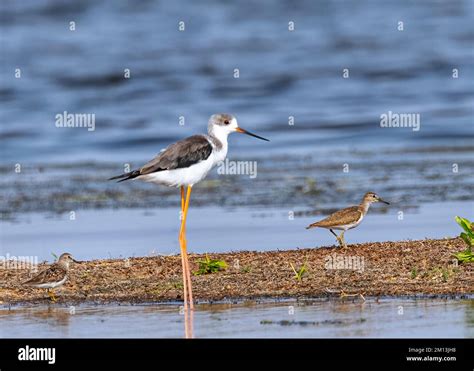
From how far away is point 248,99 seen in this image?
101 ft

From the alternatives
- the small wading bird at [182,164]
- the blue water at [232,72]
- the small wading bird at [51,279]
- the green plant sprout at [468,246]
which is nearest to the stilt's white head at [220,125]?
the small wading bird at [182,164]

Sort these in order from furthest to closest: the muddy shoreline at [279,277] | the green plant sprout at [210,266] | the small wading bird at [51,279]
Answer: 1. the green plant sprout at [210,266]
2. the small wading bird at [51,279]
3. the muddy shoreline at [279,277]

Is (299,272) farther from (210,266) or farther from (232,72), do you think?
(232,72)

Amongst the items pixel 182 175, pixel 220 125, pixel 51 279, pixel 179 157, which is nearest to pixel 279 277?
pixel 182 175

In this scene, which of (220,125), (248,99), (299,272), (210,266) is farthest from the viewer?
(248,99)

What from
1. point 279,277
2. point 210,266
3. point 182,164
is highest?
point 182,164

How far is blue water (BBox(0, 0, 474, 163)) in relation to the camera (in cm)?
2566

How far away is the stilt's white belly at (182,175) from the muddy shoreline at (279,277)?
104 centimetres

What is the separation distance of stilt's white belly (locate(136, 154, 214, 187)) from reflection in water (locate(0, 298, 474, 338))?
61.5 inches

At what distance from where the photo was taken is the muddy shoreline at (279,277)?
438 inches

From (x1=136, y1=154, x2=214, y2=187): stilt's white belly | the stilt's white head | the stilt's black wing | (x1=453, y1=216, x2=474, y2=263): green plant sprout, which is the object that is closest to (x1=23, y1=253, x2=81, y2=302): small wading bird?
the stilt's black wing

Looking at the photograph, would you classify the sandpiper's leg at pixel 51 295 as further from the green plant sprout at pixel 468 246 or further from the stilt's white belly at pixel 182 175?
the green plant sprout at pixel 468 246

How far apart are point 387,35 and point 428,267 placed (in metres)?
29.4

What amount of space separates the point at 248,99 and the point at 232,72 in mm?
4595
